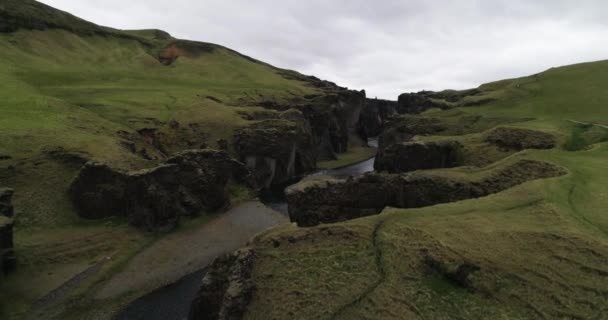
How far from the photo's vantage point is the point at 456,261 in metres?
17.5

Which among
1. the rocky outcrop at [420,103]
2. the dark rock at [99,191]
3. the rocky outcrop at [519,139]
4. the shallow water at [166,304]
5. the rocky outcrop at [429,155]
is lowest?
the shallow water at [166,304]

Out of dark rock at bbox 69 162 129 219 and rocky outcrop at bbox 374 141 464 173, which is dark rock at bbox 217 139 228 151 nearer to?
dark rock at bbox 69 162 129 219

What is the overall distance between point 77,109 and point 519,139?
2765 inches

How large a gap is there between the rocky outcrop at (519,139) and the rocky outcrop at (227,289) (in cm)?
4629

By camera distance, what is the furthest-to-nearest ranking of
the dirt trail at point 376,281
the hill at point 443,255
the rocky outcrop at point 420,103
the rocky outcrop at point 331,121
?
the rocky outcrop at point 420,103 → the rocky outcrop at point 331,121 → the dirt trail at point 376,281 → the hill at point 443,255

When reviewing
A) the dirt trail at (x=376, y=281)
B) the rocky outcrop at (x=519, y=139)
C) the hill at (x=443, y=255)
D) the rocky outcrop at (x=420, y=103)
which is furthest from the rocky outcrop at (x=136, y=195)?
the rocky outcrop at (x=420, y=103)

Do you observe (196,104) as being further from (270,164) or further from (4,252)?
(4,252)

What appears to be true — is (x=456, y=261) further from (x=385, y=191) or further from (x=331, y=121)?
(x=331, y=121)

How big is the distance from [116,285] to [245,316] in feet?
69.3

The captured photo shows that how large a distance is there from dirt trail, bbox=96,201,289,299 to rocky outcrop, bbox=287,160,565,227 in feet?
47.3

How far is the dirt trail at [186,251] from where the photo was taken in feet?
114

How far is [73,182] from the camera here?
44.3m

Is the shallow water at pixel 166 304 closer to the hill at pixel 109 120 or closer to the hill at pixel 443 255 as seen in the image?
the hill at pixel 109 120

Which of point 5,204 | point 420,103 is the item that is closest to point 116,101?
point 5,204
